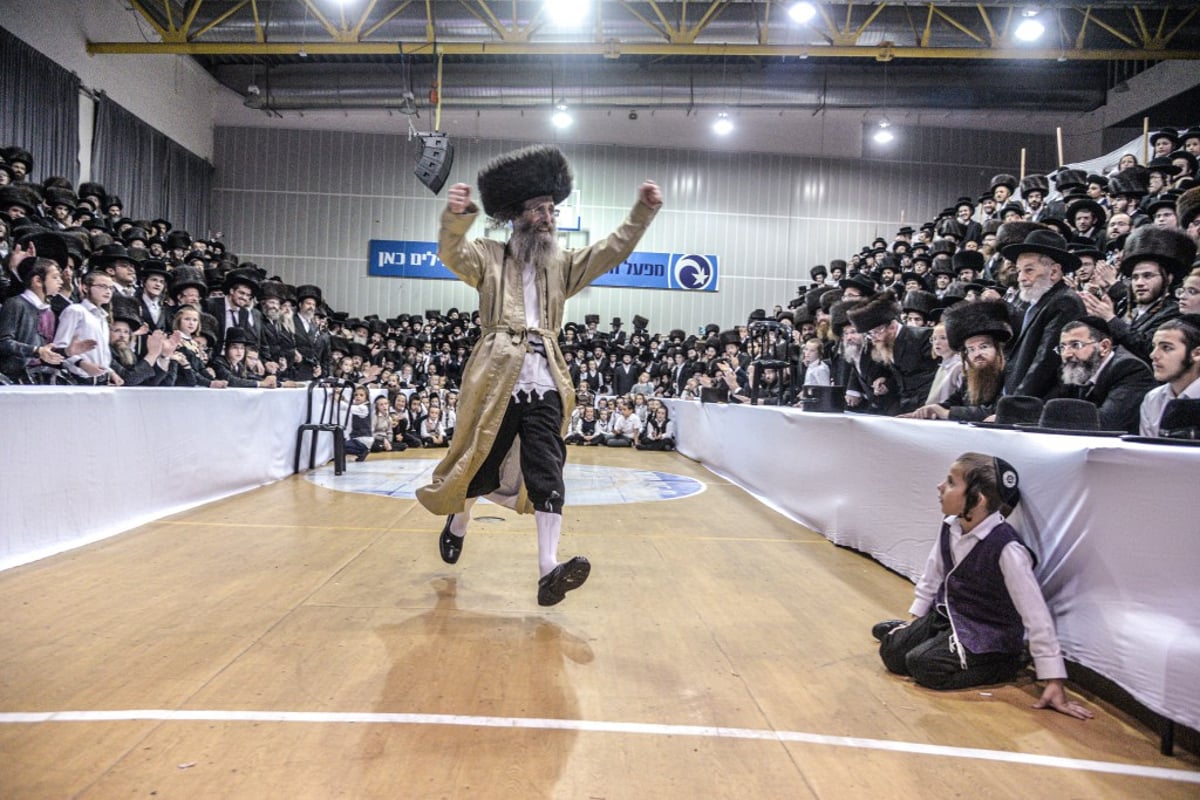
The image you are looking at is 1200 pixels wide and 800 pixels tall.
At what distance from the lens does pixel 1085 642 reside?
7.79ft

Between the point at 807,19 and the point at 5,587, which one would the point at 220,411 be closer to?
the point at 5,587

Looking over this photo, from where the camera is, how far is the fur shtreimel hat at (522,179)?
323 cm

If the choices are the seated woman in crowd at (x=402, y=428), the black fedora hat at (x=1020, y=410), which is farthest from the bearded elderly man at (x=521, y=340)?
the seated woman in crowd at (x=402, y=428)

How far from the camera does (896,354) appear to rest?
5.67m

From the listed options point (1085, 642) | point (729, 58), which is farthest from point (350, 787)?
point (729, 58)

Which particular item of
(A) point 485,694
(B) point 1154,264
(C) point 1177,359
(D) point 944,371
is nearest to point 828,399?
(D) point 944,371

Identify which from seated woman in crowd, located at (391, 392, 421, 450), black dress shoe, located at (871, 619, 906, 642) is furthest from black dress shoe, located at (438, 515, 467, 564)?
seated woman in crowd, located at (391, 392, 421, 450)

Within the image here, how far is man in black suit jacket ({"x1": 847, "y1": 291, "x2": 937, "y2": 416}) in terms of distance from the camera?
5.57m

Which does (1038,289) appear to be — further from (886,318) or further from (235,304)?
(235,304)

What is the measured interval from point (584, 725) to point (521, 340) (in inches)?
61.8

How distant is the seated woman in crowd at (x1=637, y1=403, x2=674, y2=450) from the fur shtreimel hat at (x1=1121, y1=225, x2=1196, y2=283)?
8083 millimetres

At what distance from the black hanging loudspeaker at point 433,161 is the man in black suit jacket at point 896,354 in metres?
4.09

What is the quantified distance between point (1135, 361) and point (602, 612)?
8.50 feet

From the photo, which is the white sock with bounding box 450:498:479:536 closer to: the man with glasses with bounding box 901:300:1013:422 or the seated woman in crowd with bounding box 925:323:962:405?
the man with glasses with bounding box 901:300:1013:422
